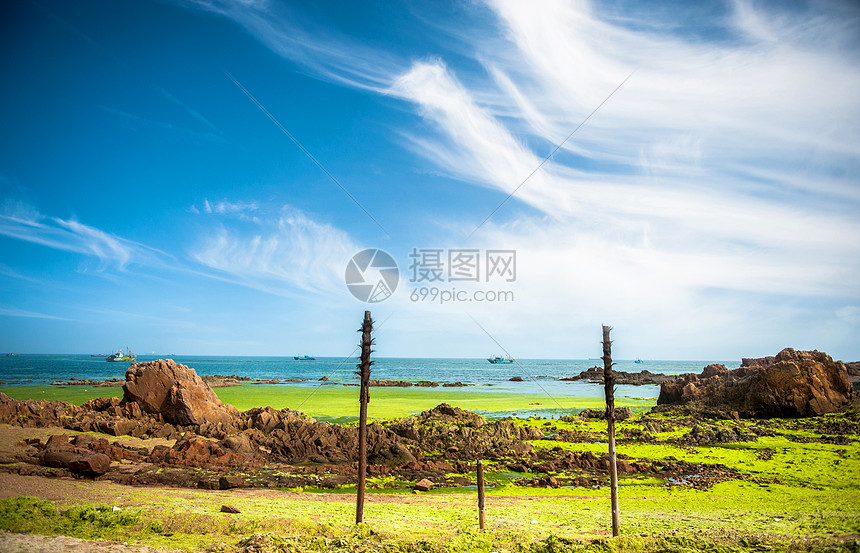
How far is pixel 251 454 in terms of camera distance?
2269 centimetres

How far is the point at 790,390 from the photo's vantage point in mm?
36656

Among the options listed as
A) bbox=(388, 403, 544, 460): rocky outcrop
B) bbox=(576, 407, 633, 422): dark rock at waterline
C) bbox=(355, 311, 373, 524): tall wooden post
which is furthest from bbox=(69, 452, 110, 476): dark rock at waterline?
bbox=(576, 407, 633, 422): dark rock at waterline

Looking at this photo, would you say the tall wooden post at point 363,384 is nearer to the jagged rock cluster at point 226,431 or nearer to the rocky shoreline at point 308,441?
the rocky shoreline at point 308,441

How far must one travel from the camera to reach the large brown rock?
28797mm

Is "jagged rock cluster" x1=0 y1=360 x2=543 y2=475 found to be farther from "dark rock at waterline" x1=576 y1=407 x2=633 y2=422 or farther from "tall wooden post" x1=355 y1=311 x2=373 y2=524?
"dark rock at waterline" x1=576 y1=407 x2=633 y2=422

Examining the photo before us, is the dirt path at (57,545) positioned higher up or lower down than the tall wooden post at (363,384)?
lower down

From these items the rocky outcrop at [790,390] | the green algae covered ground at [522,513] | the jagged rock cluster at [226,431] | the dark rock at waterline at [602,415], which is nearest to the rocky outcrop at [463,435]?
the jagged rock cluster at [226,431]

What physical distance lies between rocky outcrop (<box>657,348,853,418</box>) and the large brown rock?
3812 centimetres

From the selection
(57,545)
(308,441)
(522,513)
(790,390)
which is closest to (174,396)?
(308,441)

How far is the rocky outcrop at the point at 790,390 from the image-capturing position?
1425 inches

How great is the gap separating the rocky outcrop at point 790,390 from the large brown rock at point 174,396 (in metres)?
38.1

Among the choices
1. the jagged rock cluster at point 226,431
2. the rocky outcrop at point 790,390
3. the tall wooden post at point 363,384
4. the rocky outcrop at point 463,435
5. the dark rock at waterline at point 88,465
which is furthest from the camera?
the rocky outcrop at point 790,390

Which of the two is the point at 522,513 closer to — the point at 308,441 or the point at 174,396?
the point at 308,441

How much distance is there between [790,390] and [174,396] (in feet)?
143
